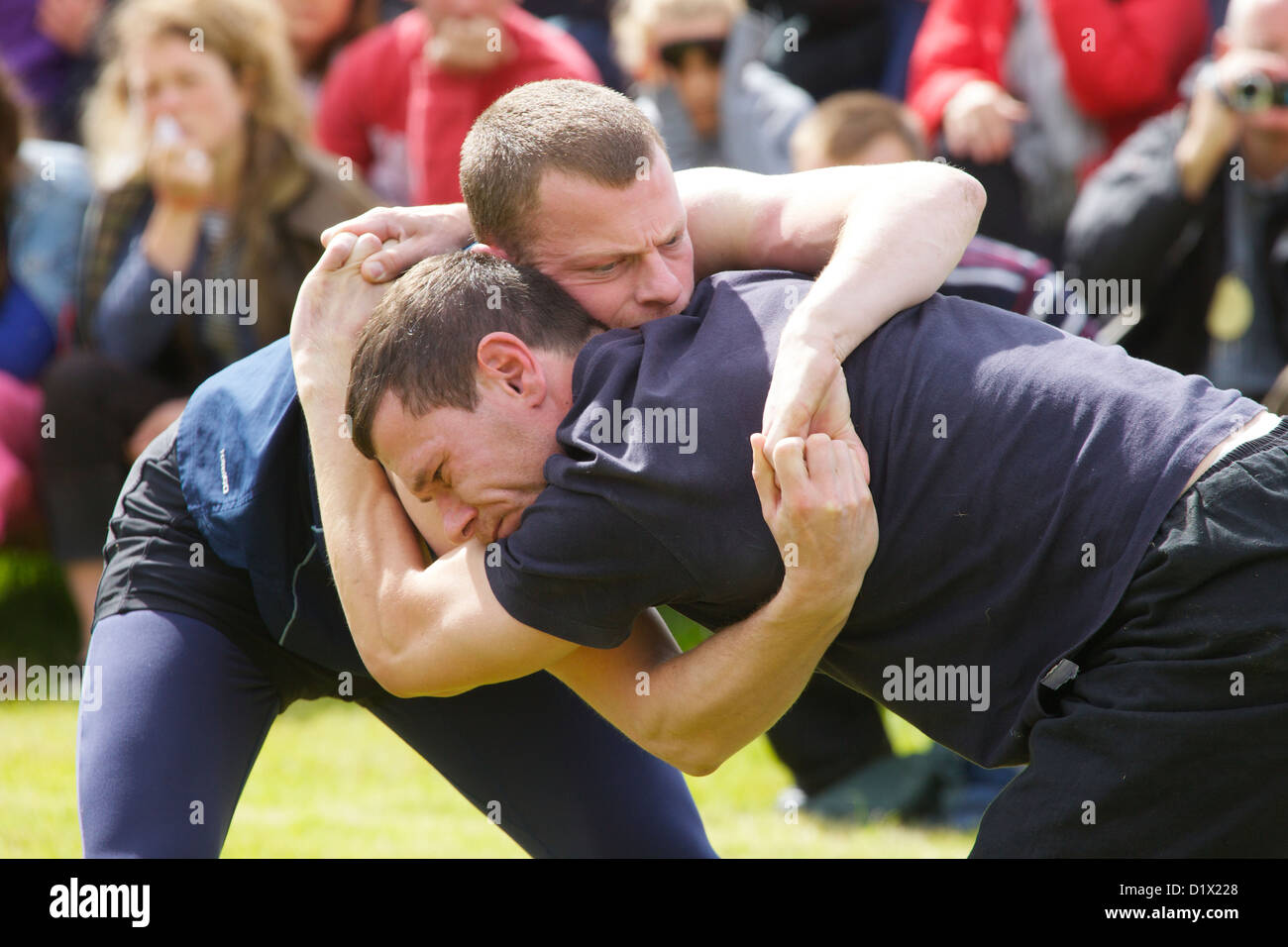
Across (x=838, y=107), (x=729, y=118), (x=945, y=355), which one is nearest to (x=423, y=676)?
(x=945, y=355)

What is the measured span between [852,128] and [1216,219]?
132cm

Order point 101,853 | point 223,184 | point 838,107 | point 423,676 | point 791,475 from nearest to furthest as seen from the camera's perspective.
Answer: point 791,475, point 423,676, point 101,853, point 838,107, point 223,184

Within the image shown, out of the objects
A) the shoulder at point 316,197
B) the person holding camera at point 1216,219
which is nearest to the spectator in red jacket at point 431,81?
the shoulder at point 316,197

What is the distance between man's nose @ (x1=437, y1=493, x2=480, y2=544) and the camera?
2.11m

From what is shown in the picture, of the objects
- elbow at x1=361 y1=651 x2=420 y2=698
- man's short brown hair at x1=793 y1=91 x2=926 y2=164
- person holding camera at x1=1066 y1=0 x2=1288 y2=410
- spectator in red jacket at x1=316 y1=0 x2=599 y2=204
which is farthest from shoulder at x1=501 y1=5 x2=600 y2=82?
elbow at x1=361 y1=651 x2=420 y2=698

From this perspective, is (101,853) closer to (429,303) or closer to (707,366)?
(429,303)

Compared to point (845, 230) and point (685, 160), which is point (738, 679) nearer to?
point (845, 230)

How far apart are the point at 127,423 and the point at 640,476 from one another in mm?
3658

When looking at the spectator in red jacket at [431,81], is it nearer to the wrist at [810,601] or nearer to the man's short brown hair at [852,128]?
the man's short brown hair at [852,128]

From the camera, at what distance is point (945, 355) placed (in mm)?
2004

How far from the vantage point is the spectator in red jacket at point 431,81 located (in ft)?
18.0

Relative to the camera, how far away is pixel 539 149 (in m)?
2.17

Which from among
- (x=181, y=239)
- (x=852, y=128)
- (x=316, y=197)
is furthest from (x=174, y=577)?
(x=181, y=239)

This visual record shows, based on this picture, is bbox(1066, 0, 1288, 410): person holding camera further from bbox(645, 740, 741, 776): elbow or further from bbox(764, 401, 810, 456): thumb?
bbox(764, 401, 810, 456): thumb
